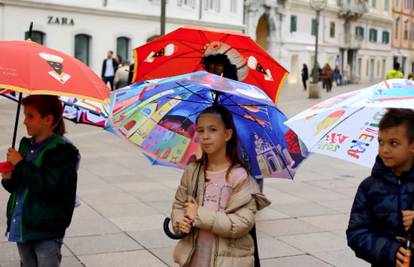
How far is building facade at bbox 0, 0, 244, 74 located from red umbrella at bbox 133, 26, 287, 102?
20.0 metres

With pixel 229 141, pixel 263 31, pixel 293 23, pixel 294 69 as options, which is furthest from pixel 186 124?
pixel 293 23

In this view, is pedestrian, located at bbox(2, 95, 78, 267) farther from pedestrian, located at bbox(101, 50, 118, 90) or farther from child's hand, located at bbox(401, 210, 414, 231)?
pedestrian, located at bbox(101, 50, 118, 90)

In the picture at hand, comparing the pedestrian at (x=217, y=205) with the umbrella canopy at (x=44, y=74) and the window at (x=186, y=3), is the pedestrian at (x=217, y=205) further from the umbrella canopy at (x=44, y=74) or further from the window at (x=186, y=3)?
the window at (x=186, y=3)

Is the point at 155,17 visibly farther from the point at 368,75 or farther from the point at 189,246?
the point at 368,75

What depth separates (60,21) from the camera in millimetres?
26219

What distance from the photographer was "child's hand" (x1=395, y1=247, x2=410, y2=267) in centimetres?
309

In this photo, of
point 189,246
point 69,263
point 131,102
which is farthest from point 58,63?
point 69,263

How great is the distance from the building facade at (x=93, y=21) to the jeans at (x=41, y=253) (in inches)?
825

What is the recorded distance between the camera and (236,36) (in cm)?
504

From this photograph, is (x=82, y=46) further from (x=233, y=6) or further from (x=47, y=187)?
(x=47, y=187)

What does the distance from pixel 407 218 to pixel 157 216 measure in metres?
4.78

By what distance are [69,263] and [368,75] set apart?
57.7 metres

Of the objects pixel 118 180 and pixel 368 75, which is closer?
pixel 118 180

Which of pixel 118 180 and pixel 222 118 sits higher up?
pixel 222 118
